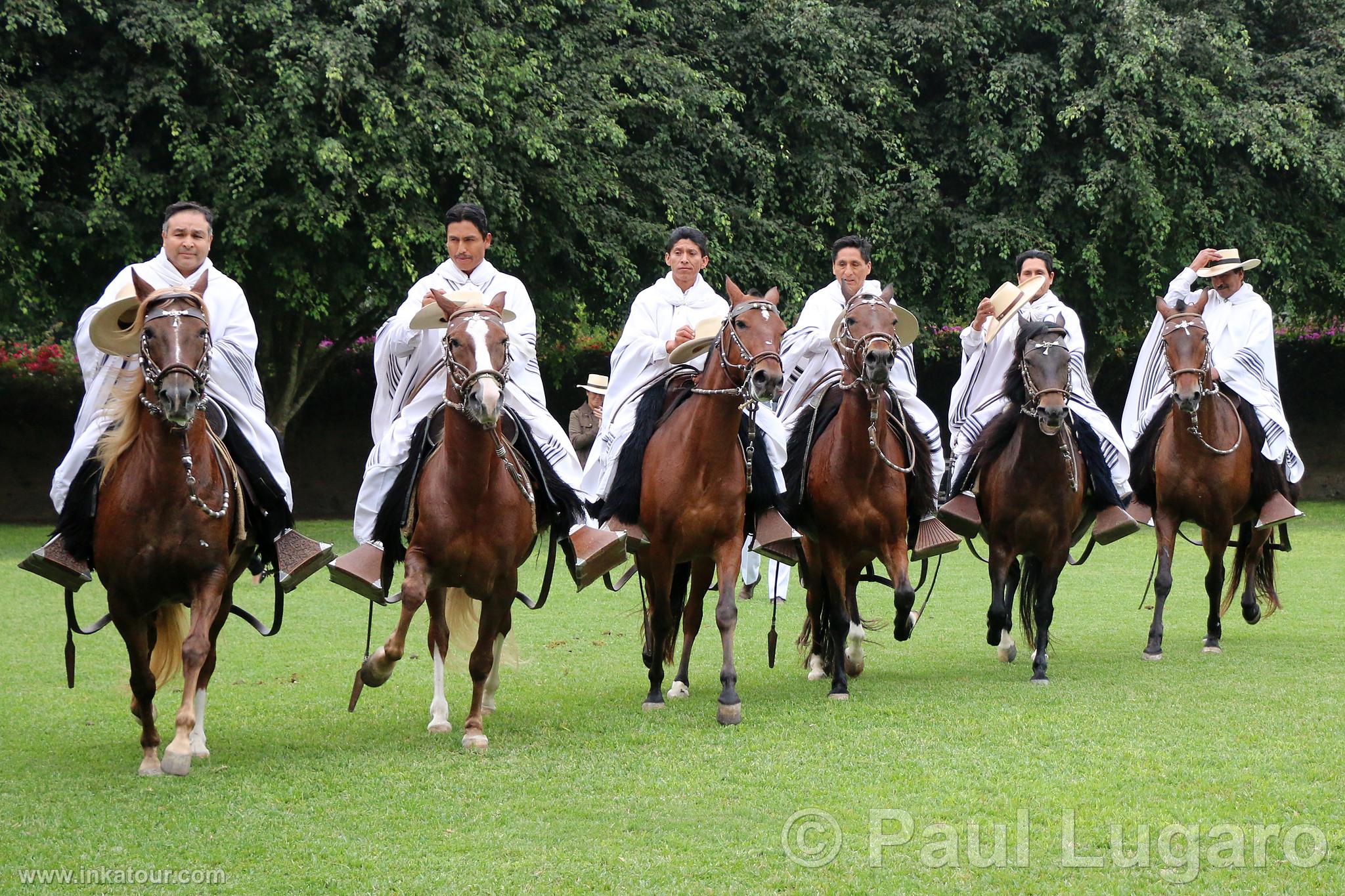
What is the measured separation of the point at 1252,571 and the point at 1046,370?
12.8 feet

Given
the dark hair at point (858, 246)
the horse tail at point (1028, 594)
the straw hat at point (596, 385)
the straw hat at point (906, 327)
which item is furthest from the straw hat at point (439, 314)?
the straw hat at point (596, 385)

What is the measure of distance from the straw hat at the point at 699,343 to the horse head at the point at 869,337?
0.79 m

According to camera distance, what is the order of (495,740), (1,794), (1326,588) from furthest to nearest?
(1326,588) → (495,740) → (1,794)

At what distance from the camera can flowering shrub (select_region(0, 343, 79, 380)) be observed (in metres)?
26.3

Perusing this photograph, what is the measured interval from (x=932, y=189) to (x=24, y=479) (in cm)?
1677

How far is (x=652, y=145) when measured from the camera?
2172cm

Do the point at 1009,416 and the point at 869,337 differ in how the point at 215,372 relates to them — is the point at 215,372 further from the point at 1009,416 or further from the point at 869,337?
the point at 1009,416

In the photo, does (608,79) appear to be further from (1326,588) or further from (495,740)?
(495,740)

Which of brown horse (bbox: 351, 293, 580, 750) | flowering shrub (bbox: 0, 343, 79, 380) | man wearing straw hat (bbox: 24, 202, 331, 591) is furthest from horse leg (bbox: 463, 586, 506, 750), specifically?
flowering shrub (bbox: 0, 343, 79, 380)

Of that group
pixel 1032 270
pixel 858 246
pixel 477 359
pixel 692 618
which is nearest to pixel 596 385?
pixel 1032 270

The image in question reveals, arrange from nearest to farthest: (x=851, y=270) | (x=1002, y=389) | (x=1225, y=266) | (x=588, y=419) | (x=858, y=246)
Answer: (x=1002, y=389)
(x=851, y=270)
(x=858, y=246)
(x=1225, y=266)
(x=588, y=419)

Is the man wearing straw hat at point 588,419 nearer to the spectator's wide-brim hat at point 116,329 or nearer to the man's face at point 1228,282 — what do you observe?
the man's face at point 1228,282

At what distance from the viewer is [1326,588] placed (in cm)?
1533

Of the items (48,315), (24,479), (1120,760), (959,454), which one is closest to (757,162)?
(48,315)
